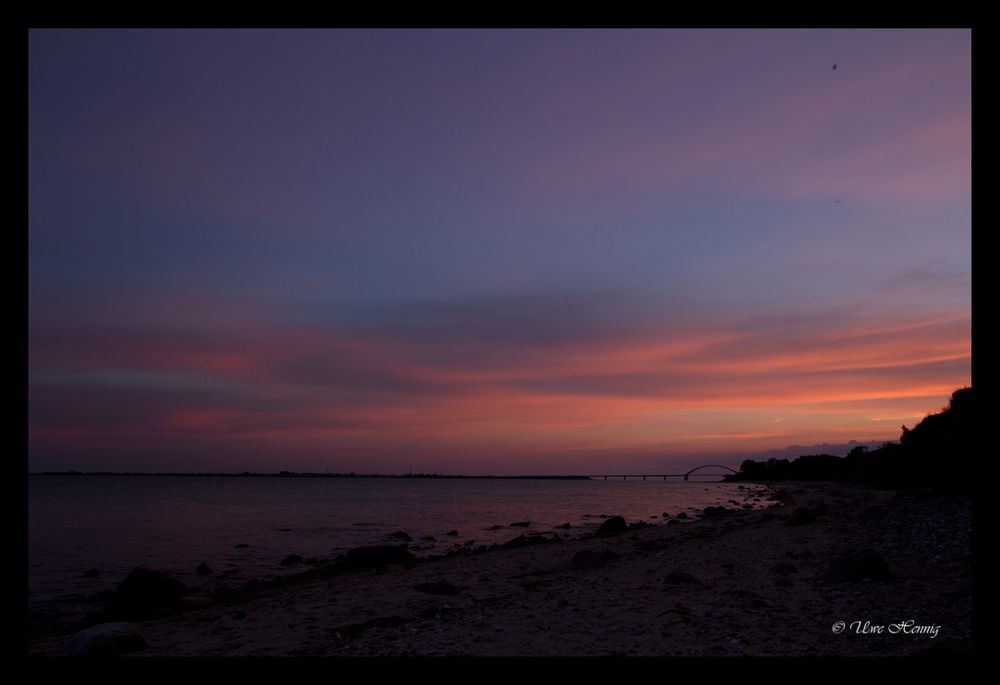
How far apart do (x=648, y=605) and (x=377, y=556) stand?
13.6 m

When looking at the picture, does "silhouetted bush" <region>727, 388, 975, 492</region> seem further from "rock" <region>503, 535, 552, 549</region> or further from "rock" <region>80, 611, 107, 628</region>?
"rock" <region>80, 611, 107, 628</region>

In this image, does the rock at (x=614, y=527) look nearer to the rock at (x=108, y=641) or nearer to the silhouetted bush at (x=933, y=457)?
the silhouetted bush at (x=933, y=457)

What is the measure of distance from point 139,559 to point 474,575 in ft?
56.1

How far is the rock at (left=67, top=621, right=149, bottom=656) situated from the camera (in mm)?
10398

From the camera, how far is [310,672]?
2.39 m

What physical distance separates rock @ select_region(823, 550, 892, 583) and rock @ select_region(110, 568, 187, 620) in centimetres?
1566

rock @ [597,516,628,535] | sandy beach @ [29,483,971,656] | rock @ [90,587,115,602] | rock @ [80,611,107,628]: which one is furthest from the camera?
rock @ [597,516,628,535]

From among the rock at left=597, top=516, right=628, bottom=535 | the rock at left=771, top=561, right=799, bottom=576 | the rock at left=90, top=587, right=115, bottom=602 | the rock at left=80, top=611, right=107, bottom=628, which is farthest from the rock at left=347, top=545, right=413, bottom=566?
the rock at left=771, top=561, right=799, bottom=576

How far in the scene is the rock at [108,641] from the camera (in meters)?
10.4

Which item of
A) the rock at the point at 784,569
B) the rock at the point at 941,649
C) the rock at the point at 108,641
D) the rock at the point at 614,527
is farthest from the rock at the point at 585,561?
the rock at the point at 614,527

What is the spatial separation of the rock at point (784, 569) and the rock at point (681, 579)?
5.53 ft

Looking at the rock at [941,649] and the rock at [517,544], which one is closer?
the rock at [941,649]

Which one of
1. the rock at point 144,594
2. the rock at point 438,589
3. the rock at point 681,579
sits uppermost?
the rock at point 681,579
